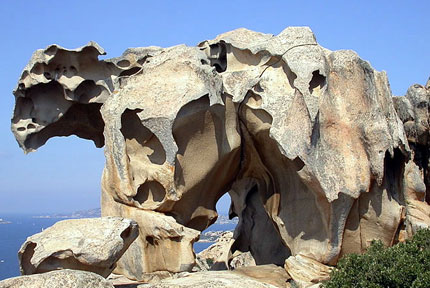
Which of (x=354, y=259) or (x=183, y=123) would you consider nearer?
(x=354, y=259)

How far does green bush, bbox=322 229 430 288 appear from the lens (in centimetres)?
1169

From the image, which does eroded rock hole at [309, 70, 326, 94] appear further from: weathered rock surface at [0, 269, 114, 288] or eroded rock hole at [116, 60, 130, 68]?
weathered rock surface at [0, 269, 114, 288]

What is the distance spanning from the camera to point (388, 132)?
583 inches

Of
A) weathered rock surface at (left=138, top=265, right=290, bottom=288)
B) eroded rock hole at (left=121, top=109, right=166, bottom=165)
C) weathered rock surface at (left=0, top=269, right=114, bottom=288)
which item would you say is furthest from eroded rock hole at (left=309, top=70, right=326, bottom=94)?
weathered rock surface at (left=0, top=269, right=114, bottom=288)

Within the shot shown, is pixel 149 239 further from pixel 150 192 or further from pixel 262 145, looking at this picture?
pixel 262 145

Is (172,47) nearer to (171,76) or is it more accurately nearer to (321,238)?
(171,76)

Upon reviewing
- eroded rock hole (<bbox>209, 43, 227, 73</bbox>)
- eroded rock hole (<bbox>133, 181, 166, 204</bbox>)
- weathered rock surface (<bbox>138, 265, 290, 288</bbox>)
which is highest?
eroded rock hole (<bbox>209, 43, 227, 73</bbox>)

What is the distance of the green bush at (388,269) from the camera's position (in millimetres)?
11688

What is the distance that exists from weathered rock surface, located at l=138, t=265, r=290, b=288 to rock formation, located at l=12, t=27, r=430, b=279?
2.24ft

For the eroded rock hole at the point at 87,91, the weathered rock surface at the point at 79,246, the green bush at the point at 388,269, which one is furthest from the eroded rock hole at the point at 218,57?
the green bush at the point at 388,269

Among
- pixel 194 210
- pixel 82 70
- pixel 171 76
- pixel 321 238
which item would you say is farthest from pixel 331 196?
pixel 82 70

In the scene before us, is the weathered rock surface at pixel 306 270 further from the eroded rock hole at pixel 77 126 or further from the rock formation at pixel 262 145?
the eroded rock hole at pixel 77 126

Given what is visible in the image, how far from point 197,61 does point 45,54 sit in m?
4.12

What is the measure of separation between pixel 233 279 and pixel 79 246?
286 centimetres
